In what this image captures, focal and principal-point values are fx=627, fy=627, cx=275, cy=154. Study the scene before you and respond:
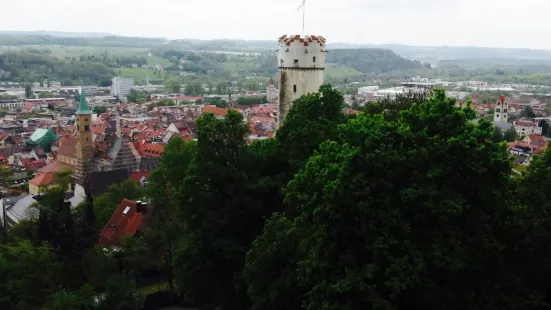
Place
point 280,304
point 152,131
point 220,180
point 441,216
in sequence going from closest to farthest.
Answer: point 441,216 → point 280,304 → point 220,180 → point 152,131

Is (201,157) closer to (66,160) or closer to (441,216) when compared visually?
(441,216)

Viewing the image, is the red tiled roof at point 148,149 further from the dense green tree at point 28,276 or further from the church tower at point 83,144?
the dense green tree at point 28,276

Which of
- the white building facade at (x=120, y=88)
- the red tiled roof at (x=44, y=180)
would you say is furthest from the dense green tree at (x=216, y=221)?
the white building facade at (x=120, y=88)

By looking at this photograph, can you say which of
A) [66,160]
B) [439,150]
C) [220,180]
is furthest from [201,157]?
[66,160]

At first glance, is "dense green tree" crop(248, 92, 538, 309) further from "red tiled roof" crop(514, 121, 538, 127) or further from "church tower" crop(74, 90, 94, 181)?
"red tiled roof" crop(514, 121, 538, 127)

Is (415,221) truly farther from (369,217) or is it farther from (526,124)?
(526,124)

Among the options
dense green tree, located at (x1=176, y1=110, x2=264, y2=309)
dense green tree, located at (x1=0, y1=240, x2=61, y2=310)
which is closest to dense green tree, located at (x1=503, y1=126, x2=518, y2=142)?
dense green tree, located at (x1=176, y1=110, x2=264, y2=309)
